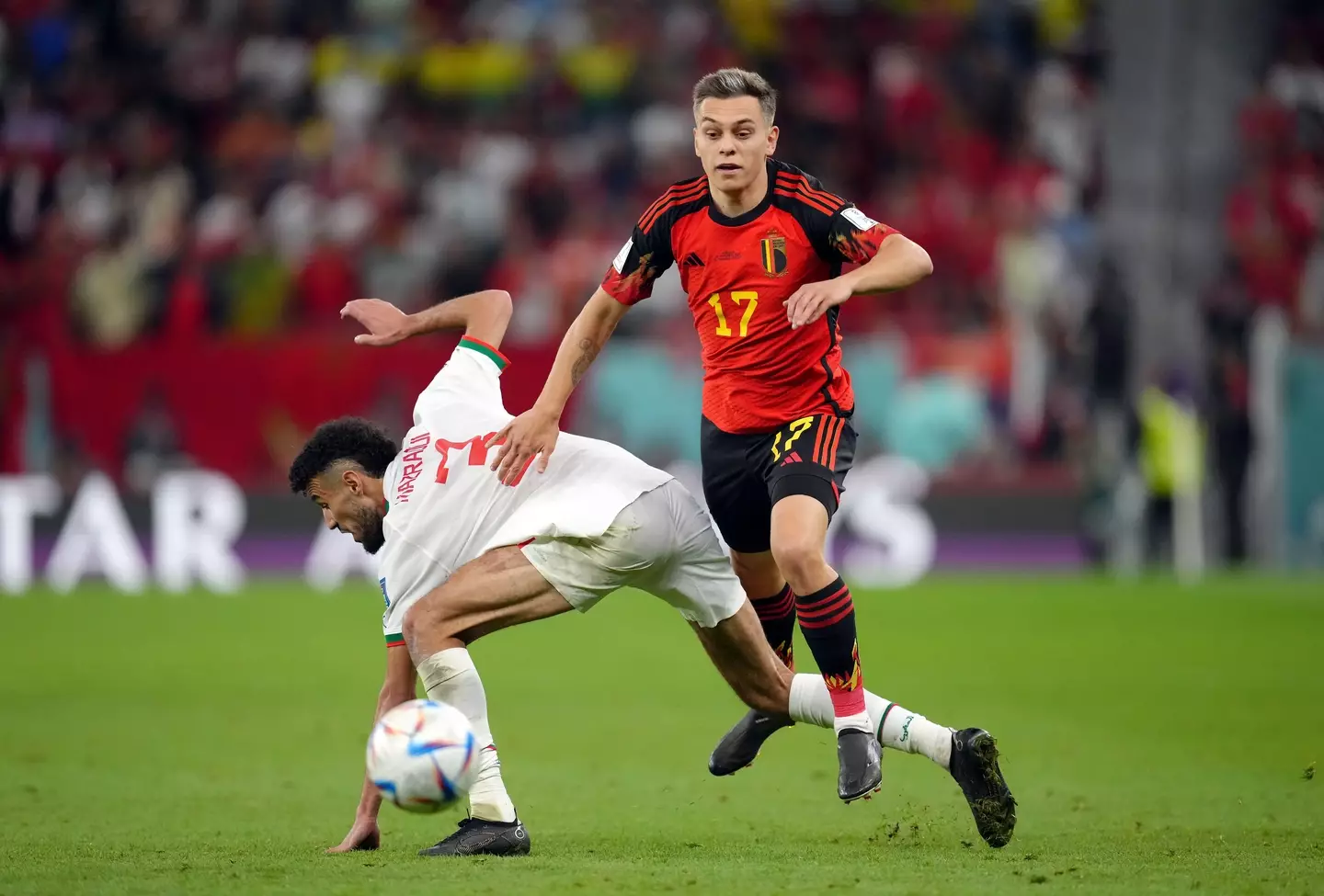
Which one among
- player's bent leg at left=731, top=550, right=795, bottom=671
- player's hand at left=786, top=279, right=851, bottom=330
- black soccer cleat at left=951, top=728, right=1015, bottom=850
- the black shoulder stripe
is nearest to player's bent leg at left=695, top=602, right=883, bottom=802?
player's bent leg at left=731, top=550, right=795, bottom=671

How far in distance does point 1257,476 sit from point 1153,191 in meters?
3.56

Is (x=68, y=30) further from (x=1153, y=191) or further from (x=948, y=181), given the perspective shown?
(x=1153, y=191)

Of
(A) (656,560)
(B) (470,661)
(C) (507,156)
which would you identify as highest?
(C) (507,156)

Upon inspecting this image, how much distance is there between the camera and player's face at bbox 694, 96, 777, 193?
21.4 feet

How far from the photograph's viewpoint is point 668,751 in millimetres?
9297

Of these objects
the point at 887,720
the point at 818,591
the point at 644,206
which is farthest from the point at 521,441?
the point at 644,206

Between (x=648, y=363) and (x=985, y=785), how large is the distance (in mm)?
11132

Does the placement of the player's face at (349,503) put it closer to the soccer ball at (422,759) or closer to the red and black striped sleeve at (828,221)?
the soccer ball at (422,759)

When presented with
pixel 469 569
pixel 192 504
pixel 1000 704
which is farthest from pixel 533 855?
pixel 192 504

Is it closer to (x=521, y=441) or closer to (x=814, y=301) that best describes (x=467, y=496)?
(x=521, y=441)

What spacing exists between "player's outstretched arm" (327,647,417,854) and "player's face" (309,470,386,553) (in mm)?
429

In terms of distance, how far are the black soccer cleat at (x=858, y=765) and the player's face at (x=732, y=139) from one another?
1955mm

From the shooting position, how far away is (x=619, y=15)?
21.8m

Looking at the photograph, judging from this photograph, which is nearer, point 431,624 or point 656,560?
point 431,624
